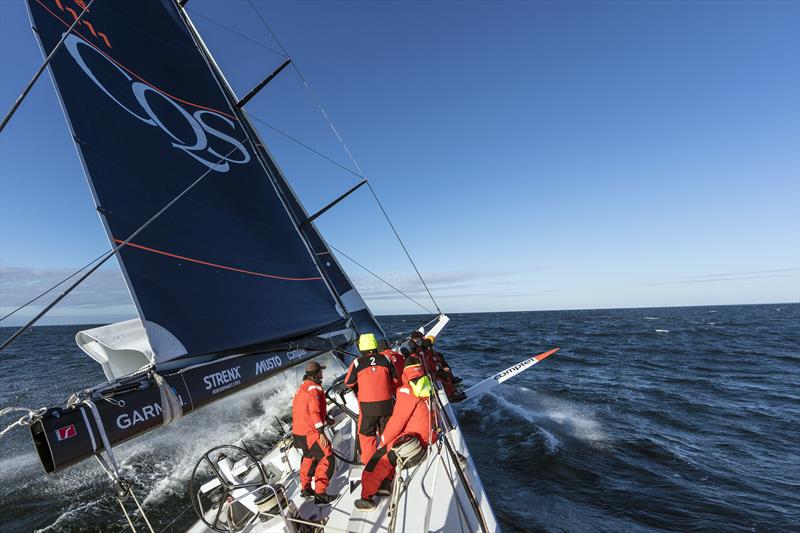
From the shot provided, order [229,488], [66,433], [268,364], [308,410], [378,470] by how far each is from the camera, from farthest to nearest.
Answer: [268,364] → [308,410] → [378,470] → [229,488] → [66,433]

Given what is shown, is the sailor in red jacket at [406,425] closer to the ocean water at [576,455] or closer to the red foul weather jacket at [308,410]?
the red foul weather jacket at [308,410]

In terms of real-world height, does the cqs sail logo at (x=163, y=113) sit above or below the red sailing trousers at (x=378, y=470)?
above

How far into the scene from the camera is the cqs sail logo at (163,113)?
384 cm

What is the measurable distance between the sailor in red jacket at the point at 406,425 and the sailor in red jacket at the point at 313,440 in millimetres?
511

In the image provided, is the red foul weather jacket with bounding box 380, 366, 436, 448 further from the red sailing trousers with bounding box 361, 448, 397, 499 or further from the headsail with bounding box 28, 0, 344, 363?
the headsail with bounding box 28, 0, 344, 363

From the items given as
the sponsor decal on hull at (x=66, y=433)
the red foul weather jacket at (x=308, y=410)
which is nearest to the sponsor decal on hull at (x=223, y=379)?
the red foul weather jacket at (x=308, y=410)

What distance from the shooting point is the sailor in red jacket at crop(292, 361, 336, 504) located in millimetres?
3434

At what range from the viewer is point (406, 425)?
3.54 m

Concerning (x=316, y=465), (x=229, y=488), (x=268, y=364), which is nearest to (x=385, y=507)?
(x=316, y=465)

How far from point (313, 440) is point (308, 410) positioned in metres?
0.28

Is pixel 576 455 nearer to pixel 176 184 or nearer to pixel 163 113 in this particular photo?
pixel 176 184

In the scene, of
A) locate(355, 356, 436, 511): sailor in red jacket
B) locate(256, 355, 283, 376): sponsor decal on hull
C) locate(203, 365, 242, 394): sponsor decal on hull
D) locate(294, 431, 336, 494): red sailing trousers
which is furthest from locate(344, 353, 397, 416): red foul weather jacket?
locate(203, 365, 242, 394): sponsor decal on hull

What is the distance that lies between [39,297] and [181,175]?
6.12ft

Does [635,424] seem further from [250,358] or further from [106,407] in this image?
[106,407]
